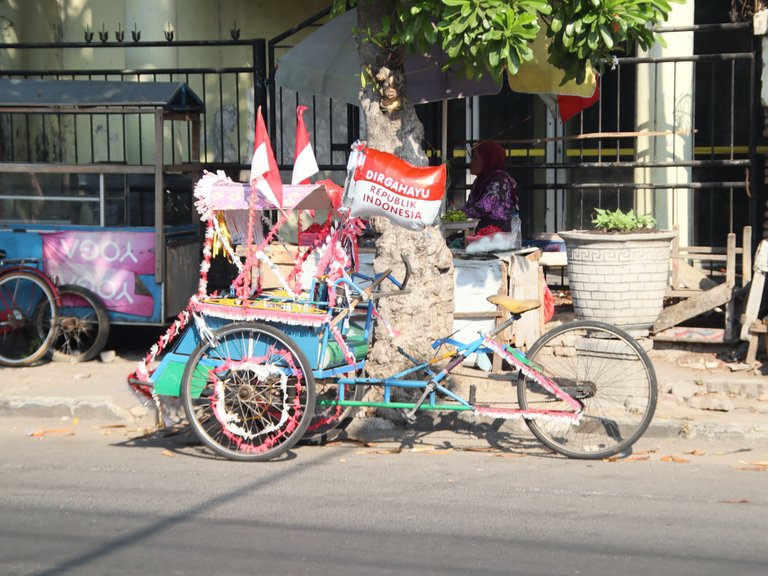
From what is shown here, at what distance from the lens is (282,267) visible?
9.42 m

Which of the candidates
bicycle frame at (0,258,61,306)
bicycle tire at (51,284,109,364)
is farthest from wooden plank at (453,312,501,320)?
bicycle frame at (0,258,61,306)

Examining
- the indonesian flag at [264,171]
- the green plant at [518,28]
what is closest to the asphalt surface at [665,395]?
the indonesian flag at [264,171]

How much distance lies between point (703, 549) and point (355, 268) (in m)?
3.19

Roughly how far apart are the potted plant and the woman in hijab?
21.2 inches

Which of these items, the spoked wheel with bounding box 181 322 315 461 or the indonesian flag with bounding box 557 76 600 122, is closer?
the spoked wheel with bounding box 181 322 315 461

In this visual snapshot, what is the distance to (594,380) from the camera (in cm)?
675

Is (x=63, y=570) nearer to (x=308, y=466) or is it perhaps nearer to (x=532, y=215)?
(x=308, y=466)

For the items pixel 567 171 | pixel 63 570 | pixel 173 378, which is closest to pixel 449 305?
pixel 173 378

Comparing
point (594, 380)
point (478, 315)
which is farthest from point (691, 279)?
point (594, 380)

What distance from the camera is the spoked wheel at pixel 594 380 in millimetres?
6527

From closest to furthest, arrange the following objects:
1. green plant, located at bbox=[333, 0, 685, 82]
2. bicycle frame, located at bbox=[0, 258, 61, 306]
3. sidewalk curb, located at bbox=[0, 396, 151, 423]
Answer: green plant, located at bbox=[333, 0, 685, 82] → sidewalk curb, located at bbox=[0, 396, 151, 423] → bicycle frame, located at bbox=[0, 258, 61, 306]

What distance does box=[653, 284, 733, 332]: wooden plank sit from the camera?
9.27m

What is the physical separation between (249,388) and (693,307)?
4.35 meters

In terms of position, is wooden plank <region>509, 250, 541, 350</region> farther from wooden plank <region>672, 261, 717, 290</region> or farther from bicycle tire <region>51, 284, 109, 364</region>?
bicycle tire <region>51, 284, 109, 364</region>
